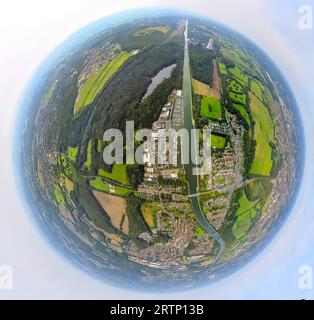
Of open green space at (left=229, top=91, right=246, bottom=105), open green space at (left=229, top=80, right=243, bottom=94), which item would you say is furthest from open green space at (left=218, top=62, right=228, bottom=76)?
open green space at (left=229, top=91, right=246, bottom=105)

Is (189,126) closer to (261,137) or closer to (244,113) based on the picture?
(244,113)

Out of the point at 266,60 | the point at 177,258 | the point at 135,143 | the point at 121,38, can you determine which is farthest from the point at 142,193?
the point at 266,60

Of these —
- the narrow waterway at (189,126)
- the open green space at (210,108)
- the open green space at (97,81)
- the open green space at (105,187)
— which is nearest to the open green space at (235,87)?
the open green space at (210,108)

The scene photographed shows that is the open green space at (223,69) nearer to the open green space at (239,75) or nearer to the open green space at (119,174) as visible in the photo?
the open green space at (239,75)

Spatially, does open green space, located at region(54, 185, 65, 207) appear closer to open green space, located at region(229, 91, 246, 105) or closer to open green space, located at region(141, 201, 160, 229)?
open green space, located at region(141, 201, 160, 229)

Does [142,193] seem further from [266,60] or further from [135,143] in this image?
[266,60]
